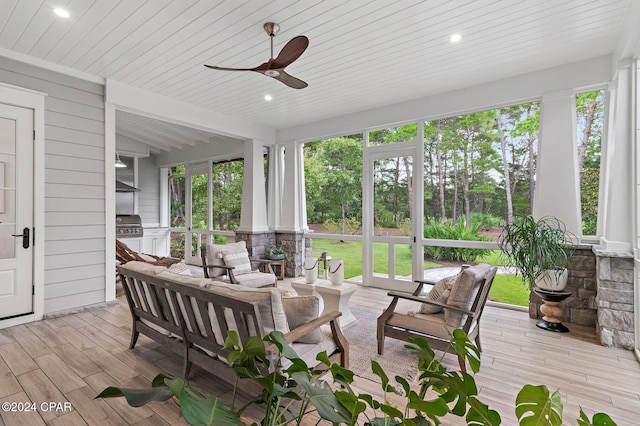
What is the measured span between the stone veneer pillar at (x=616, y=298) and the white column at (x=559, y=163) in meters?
0.75

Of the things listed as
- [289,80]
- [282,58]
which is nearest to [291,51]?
[282,58]

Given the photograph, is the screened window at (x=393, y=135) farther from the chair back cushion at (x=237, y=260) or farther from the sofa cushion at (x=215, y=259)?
the sofa cushion at (x=215, y=259)

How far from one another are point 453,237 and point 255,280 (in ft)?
9.97

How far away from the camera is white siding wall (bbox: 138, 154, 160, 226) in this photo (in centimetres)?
869

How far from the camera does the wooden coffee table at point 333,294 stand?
11.6 ft

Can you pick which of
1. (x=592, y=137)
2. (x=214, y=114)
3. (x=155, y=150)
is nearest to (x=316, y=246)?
(x=214, y=114)

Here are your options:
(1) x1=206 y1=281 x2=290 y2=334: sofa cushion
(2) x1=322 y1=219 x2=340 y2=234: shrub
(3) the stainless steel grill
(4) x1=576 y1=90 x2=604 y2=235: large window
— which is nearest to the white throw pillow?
(1) x1=206 y1=281 x2=290 y2=334: sofa cushion

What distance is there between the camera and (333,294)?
139 inches

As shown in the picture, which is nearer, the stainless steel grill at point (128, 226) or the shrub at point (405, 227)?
the shrub at point (405, 227)

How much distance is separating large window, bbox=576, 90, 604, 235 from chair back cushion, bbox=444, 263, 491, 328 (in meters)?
2.19

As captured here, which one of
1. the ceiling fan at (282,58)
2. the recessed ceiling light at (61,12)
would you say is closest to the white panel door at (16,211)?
the recessed ceiling light at (61,12)

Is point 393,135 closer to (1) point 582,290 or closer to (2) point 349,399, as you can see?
(1) point 582,290

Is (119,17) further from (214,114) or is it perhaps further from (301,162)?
(301,162)

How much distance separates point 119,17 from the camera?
3012 mm
